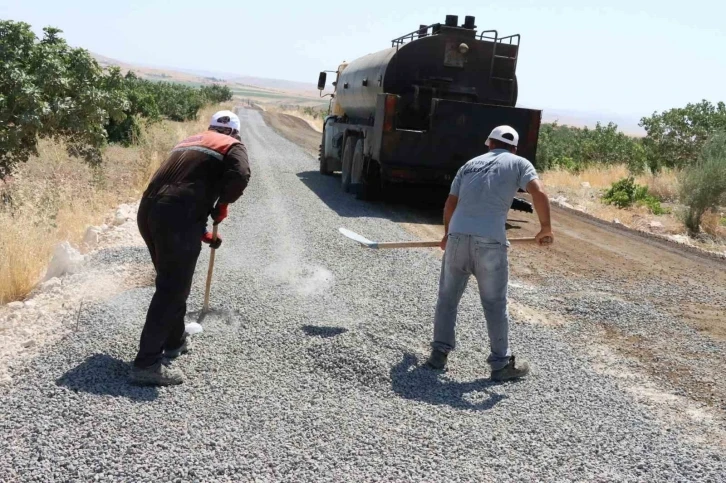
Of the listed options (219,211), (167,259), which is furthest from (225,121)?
(167,259)

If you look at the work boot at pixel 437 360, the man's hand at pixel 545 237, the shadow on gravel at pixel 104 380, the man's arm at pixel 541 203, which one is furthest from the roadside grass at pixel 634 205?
the shadow on gravel at pixel 104 380

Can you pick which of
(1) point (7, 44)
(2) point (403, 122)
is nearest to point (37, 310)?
(1) point (7, 44)

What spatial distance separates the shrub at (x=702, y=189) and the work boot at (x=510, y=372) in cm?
954

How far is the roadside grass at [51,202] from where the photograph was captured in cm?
718

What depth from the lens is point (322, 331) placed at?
585 centimetres

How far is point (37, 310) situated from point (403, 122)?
8.38 meters

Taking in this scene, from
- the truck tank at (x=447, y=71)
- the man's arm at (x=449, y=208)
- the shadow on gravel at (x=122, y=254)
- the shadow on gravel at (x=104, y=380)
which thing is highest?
the truck tank at (x=447, y=71)

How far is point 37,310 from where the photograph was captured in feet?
20.0

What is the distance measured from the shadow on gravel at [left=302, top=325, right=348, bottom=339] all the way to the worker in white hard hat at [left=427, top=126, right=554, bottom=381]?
86cm

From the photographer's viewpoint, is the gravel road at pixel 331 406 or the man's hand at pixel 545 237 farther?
the man's hand at pixel 545 237

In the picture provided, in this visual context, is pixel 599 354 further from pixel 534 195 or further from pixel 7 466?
pixel 7 466

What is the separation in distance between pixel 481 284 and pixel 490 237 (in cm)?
36

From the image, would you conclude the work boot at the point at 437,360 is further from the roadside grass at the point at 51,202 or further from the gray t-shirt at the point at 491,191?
the roadside grass at the point at 51,202

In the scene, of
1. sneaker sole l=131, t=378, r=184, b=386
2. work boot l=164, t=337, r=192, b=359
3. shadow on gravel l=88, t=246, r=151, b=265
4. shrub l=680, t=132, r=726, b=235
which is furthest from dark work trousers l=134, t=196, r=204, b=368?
shrub l=680, t=132, r=726, b=235
